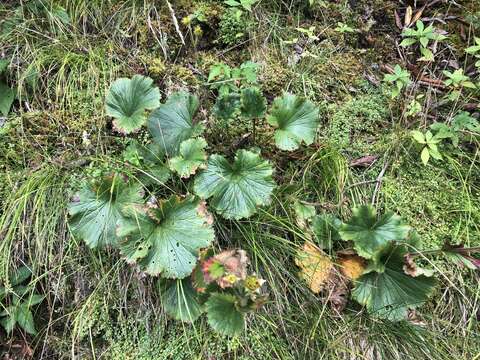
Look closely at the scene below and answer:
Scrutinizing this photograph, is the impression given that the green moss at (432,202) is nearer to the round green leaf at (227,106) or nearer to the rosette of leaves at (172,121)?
the round green leaf at (227,106)

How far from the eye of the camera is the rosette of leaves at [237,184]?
176cm

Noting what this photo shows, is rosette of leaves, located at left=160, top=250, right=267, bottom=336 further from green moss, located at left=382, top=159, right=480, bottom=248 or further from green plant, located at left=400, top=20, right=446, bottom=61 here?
green plant, located at left=400, top=20, right=446, bottom=61

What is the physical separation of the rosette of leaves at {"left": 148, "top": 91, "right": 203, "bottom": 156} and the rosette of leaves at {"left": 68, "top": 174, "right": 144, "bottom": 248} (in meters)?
0.25

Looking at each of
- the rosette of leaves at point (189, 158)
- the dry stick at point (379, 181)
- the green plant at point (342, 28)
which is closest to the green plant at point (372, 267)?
the dry stick at point (379, 181)

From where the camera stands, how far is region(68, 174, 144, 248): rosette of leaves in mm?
1728

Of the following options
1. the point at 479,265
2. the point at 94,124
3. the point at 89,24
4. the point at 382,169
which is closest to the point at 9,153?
the point at 94,124

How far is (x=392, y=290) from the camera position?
171cm

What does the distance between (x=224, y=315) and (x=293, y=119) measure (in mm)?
911

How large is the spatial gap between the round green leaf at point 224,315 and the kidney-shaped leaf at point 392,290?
0.52m

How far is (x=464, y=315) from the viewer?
1.78 metres

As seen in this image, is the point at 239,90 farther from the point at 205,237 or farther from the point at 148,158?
the point at 205,237

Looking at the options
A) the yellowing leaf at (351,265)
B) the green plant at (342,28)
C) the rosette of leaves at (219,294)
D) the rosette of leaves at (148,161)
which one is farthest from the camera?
the green plant at (342,28)

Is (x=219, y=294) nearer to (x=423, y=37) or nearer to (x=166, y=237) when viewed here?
(x=166, y=237)

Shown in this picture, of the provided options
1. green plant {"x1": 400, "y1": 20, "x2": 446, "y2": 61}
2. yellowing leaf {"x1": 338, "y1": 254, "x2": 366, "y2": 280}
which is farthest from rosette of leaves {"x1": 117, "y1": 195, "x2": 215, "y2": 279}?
green plant {"x1": 400, "y1": 20, "x2": 446, "y2": 61}
